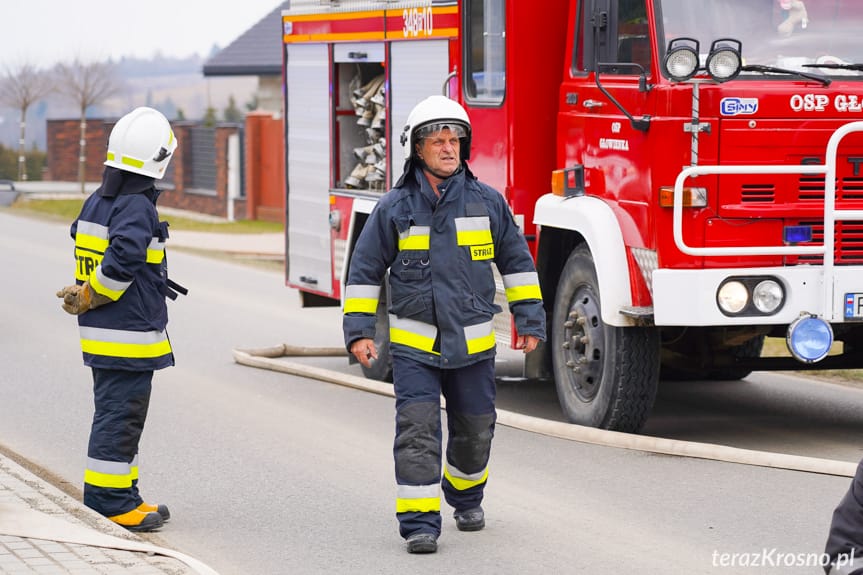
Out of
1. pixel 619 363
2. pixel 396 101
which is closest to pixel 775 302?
pixel 619 363

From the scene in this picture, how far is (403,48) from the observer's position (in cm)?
1124

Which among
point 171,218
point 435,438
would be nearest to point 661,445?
point 435,438

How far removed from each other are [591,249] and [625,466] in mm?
1287

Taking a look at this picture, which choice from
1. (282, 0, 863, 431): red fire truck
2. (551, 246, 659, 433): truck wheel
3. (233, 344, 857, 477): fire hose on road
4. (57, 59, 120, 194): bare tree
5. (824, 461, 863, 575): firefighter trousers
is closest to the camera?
(824, 461, 863, 575): firefighter trousers

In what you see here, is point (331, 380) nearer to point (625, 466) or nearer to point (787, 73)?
point (625, 466)

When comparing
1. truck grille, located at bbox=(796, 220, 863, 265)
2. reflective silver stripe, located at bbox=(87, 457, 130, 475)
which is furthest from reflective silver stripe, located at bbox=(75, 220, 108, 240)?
truck grille, located at bbox=(796, 220, 863, 265)

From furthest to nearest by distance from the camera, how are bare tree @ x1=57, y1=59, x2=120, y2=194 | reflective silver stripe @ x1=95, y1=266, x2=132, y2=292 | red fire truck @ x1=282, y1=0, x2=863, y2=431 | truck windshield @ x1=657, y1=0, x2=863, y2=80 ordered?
1. bare tree @ x1=57, y1=59, x2=120, y2=194
2. truck windshield @ x1=657, y1=0, x2=863, y2=80
3. red fire truck @ x1=282, y1=0, x2=863, y2=431
4. reflective silver stripe @ x1=95, y1=266, x2=132, y2=292

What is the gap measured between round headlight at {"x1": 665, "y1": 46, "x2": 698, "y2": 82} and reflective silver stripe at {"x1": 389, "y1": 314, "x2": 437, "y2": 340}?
2.28 meters

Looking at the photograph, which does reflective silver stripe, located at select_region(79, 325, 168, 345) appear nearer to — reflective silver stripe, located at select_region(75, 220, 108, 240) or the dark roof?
reflective silver stripe, located at select_region(75, 220, 108, 240)

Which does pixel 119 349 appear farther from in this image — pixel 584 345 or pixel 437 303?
pixel 584 345

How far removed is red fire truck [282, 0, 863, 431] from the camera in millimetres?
8273

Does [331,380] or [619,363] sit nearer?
[619,363]

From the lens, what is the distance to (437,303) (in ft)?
22.1

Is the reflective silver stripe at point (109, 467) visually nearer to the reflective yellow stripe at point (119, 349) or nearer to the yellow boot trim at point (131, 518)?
the yellow boot trim at point (131, 518)
